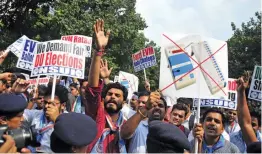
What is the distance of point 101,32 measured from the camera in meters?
4.45

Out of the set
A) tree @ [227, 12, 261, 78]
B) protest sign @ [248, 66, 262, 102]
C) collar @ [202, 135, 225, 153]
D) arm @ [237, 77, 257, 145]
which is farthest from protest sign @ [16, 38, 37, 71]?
tree @ [227, 12, 261, 78]

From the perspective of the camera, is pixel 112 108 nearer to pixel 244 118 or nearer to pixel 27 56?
pixel 244 118

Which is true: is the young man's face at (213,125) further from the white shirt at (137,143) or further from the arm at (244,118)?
the white shirt at (137,143)

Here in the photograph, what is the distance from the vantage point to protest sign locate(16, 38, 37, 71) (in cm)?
834

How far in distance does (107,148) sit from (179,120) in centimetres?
205

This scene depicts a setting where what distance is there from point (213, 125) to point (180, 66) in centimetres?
74

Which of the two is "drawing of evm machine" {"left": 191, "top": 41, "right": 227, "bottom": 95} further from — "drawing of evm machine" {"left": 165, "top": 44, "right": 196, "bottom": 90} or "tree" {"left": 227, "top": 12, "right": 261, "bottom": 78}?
"tree" {"left": 227, "top": 12, "right": 261, "bottom": 78}

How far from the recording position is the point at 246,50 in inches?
1144

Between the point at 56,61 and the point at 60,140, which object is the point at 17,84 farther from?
the point at 60,140

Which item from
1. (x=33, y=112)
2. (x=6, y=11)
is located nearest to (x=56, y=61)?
(x=33, y=112)

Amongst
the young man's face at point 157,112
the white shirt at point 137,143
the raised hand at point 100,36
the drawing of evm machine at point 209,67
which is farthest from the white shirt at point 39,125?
the drawing of evm machine at point 209,67

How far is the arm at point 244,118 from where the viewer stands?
3.83 meters

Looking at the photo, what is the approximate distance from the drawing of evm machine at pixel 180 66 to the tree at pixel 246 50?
2330 centimetres

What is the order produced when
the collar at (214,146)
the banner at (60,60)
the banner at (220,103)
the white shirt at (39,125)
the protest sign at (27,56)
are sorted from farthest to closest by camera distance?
the protest sign at (27,56), the banner at (220,103), the banner at (60,60), the collar at (214,146), the white shirt at (39,125)
